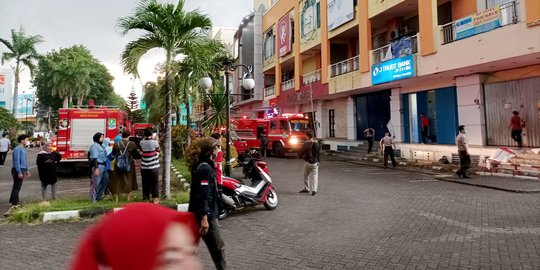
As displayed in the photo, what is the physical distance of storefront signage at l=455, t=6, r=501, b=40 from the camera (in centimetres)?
1202

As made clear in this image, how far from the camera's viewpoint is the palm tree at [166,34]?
8.52 metres

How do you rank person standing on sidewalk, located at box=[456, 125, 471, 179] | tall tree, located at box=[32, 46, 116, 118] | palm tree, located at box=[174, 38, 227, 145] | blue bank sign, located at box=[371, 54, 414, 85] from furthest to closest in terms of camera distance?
Result: 1. tall tree, located at box=[32, 46, 116, 118]
2. blue bank sign, located at box=[371, 54, 414, 85]
3. person standing on sidewalk, located at box=[456, 125, 471, 179]
4. palm tree, located at box=[174, 38, 227, 145]

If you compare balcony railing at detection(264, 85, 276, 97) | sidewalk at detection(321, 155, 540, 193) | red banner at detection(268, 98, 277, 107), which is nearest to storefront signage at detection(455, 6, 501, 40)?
sidewalk at detection(321, 155, 540, 193)

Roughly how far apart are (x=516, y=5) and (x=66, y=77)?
43.8 m

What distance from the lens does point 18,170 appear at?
8.04m

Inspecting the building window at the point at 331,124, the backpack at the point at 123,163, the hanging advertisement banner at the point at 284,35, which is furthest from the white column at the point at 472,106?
the hanging advertisement banner at the point at 284,35

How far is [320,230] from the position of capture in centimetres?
607

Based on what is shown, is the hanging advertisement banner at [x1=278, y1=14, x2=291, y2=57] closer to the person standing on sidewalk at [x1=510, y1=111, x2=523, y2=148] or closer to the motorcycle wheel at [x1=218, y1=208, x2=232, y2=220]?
the person standing on sidewalk at [x1=510, y1=111, x2=523, y2=148]

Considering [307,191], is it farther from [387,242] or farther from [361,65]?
[361,65]

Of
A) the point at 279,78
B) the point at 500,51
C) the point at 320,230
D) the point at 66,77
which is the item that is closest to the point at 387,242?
the point at 320,230

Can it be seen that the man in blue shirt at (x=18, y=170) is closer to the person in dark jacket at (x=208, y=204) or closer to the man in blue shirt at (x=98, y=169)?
the man in blue shirt at (x=98, y=169)

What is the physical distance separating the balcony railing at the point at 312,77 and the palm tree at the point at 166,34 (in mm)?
16264

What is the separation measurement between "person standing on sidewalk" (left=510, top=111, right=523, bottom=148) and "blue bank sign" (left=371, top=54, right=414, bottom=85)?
4164 millimetres

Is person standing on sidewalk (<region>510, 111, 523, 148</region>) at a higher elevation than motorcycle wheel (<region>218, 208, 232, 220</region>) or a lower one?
higher
